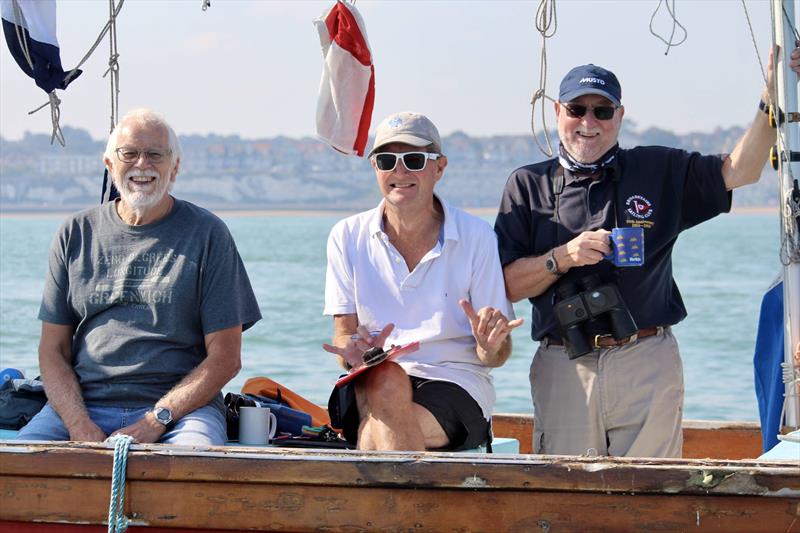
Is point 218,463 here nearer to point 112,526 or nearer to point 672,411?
point 112,526

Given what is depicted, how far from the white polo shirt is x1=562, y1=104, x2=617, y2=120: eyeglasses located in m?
0.52

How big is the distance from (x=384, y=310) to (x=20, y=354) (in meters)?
12.5

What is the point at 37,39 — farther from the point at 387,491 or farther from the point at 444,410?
the point at 387,491

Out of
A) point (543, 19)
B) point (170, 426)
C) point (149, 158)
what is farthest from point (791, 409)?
point (149, 158)

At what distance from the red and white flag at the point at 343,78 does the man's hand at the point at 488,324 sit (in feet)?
3.83

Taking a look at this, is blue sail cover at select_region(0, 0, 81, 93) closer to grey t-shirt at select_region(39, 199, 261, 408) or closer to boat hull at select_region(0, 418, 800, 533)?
grey t-shirt at select_region(39, 199, 261, 408)

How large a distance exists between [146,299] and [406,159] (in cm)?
101

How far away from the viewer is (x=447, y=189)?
55.2 m

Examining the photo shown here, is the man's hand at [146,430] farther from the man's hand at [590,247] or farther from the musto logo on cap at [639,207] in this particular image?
the musto logo on cap at [639,207]

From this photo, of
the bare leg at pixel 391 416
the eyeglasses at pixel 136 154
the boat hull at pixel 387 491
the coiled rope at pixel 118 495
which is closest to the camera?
the boat hull at pixel 387 491

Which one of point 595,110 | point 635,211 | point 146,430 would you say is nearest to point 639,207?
point 635,211

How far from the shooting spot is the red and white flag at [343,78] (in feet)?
16.3

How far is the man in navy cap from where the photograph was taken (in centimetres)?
435

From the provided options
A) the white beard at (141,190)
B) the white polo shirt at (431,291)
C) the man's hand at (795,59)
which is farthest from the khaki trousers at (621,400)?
the white beard at (141,190)
